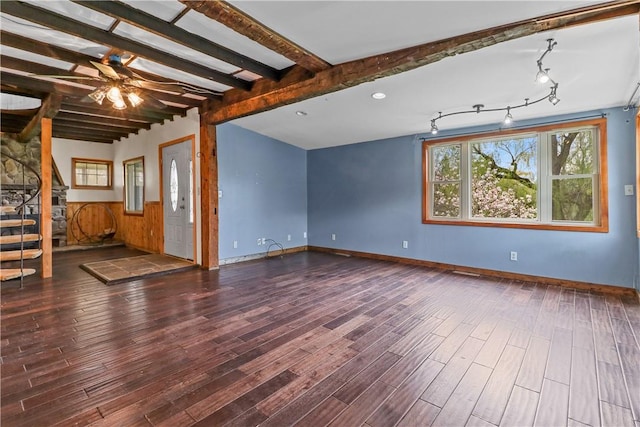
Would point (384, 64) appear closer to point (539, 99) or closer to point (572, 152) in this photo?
point (539, 99)

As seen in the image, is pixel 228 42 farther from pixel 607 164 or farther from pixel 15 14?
pixel 607 164

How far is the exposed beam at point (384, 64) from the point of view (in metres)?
2.18

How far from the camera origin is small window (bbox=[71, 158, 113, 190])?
7.64m

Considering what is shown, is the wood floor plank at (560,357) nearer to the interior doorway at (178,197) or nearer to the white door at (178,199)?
the interior doorway at (178,197)

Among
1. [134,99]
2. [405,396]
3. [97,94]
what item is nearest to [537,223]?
[405,396]

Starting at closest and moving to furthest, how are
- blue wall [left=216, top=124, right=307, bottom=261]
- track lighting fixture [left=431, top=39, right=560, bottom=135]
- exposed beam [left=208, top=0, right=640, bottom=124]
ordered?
exposed beam [left=208, top=0, right=640, bottom=124] → track lighting fixture [left=431, top=39, right=560, bottom=135] → blue wall [left=216, top=124, right=307, bottom=261]

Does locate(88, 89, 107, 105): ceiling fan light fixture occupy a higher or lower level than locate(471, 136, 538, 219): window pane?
higher

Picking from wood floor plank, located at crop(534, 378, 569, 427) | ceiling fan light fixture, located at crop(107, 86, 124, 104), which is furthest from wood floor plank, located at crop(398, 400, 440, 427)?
ceiling fan light fixture, located at crop(107, 86, 124, 104)

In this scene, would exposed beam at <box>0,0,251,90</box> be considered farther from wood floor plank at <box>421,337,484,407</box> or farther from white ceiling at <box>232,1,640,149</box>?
wood floor plank at <box>421,337,484,407</box>

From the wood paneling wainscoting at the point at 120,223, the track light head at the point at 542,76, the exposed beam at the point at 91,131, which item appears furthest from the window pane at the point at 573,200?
the exposed beam at the point at 91,131

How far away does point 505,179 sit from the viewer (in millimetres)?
4629

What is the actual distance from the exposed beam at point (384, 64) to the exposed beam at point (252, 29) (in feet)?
0.98

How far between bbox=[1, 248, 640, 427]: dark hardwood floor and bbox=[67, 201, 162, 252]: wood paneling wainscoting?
8.53ft

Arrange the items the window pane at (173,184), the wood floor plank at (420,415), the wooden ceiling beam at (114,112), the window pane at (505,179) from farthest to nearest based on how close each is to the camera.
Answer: the window pane at (173,184) → the wooden ceiling beam at (114,112) → the window pane at (505,179) → the wood floor plank at (420,415)
